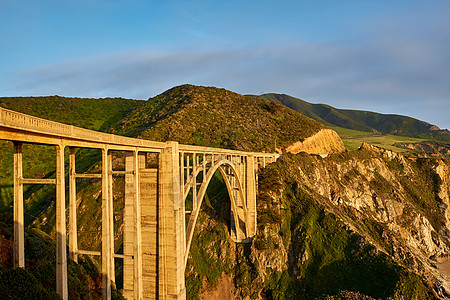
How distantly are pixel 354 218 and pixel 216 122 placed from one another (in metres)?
38.3

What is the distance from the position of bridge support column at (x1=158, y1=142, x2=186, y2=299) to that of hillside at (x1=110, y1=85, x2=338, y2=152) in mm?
38155

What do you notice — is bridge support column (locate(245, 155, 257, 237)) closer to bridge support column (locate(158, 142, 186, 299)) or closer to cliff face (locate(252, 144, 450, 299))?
cliff face (locate(252, 144, 450, 299))

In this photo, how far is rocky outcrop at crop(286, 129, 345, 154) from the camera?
62816 millimetres

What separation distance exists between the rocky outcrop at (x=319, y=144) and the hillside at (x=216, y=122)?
4.88 ft

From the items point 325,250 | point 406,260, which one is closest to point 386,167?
point 406,260

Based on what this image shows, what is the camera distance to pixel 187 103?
236 feet

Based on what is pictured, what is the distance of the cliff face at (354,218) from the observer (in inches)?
1281

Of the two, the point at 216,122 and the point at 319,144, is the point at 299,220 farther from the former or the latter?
the point at 319,144

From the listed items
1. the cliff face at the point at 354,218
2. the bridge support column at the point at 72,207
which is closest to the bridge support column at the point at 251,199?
the cliff face at the point at 354,218

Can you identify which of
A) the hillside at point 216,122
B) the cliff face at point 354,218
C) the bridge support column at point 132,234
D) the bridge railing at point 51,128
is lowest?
the cliff face at point 354,218

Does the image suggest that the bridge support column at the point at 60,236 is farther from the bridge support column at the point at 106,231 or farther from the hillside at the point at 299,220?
the bridge support column at the point at 106,231

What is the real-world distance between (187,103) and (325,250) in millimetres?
52865

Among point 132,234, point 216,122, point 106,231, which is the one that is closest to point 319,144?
point 216,122

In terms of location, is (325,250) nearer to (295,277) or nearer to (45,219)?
(295,277)
